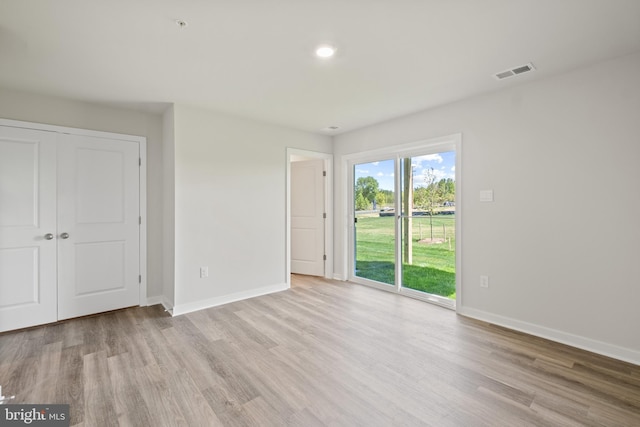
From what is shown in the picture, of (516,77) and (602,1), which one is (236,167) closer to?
(516,77)

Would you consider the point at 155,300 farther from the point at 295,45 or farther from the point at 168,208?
the point at 295,45

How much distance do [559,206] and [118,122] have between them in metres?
4.96

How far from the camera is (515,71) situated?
103 inches

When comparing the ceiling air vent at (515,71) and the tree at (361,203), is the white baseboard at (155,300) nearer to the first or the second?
the tree at (361,203)

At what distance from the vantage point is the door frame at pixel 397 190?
3443mm

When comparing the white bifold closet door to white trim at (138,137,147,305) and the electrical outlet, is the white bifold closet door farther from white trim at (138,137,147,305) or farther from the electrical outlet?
the electrical outlet

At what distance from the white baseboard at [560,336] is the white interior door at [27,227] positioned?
4721 millimetres

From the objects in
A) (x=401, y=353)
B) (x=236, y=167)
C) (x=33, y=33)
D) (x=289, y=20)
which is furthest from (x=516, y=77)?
(x=33, y=33)

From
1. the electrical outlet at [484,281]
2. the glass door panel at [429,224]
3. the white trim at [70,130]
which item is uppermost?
the white trim at [70,130]

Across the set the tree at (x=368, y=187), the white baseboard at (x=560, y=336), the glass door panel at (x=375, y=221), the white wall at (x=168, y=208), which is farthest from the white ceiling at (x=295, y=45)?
the white baseboard at (x=560, y=336)

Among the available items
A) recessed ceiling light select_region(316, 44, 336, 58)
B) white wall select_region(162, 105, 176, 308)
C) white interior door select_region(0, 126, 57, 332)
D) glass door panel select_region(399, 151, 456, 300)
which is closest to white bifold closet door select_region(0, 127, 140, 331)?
white interior door select_region(0, 126, 57, 332)

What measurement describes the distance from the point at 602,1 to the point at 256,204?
374cm

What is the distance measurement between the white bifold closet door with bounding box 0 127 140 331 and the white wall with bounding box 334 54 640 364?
4122 mm

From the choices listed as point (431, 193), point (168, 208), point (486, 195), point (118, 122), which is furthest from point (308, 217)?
point (118, 122)
